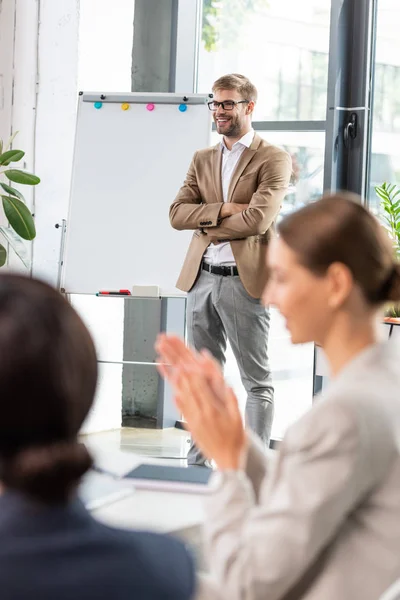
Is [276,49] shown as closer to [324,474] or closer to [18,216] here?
[18,216]

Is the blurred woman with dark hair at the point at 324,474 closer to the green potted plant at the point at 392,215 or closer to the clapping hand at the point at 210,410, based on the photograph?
the clapping hand at the point at 210,410

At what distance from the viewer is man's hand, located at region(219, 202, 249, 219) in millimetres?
4004

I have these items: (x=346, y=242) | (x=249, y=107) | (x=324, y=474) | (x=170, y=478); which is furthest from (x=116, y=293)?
(x=324, y=474)

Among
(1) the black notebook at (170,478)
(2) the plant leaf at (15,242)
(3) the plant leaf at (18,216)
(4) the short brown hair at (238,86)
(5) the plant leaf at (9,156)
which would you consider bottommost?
(1) the black notebook at (170,478)

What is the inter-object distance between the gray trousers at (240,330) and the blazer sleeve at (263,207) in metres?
0.23

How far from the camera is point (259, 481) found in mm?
1288

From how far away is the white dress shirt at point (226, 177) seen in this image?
13.4ft

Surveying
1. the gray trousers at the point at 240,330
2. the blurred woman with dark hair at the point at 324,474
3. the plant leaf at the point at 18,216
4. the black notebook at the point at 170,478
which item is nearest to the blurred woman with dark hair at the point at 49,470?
the blurred woman with dark hair at the point at 324,474

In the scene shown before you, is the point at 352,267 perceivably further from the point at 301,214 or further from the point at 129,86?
the point at 129,86

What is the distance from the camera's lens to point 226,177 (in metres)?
4.19

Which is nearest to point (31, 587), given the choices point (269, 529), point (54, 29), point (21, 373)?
point (21, 373)

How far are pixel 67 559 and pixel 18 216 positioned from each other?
408 centimetres

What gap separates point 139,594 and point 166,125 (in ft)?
13.3

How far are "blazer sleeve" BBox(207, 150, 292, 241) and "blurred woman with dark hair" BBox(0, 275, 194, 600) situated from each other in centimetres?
329
